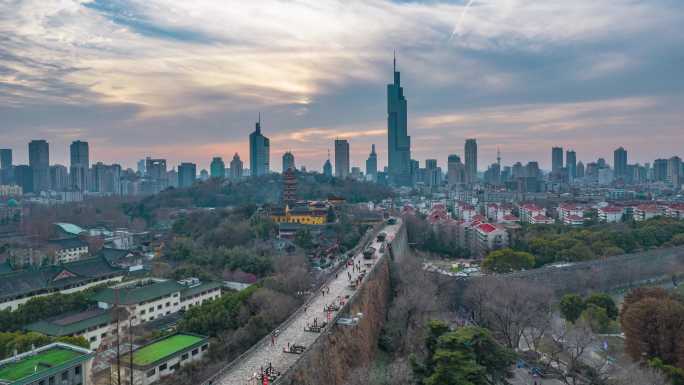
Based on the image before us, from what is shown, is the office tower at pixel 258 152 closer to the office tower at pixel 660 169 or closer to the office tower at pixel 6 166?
the office tower at pixel 6 166

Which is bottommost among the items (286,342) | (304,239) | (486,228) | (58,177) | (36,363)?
(36,363)

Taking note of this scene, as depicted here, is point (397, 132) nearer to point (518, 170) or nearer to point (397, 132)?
point (397, 132)

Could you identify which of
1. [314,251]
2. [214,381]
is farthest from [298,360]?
[314,251]

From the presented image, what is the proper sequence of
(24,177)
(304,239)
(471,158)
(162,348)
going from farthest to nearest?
1. (471,158)
2. (24,177)
3. (304,239)
4. (162,348)

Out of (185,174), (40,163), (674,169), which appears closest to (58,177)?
(40,163)

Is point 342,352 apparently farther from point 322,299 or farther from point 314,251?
point 314,251
